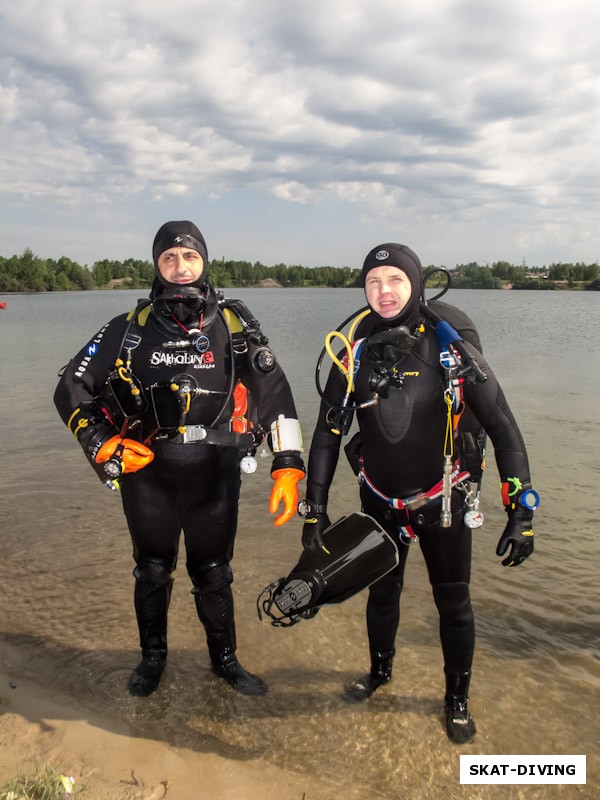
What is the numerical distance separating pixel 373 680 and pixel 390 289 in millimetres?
2249

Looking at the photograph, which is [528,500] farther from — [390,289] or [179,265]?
[179,265]

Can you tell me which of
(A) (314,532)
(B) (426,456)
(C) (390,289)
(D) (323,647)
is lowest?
(D) (323,647)

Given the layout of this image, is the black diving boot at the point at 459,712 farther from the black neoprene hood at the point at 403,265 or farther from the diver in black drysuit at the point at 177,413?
the black neoprene hood at the point at 403,265

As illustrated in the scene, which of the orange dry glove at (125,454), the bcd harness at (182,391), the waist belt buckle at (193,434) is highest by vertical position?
the bcd harness at (182,391)

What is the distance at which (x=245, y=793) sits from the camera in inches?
103

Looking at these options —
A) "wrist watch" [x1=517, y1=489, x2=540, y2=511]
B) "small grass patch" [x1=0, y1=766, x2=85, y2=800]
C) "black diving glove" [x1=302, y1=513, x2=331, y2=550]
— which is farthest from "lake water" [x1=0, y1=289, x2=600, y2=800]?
"wrist watch" [x1=517, y1=489, x2=540, y2=511]

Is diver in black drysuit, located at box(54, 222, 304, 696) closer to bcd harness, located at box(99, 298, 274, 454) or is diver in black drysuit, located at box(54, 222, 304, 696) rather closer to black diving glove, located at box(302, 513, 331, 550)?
bcd harness, located at box(99, 298, 274, 454)

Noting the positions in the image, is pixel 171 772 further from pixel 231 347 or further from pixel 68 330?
pixel 68 330

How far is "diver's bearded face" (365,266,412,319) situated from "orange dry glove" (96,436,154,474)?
53.2 inches

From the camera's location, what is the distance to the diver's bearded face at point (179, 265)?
314cm

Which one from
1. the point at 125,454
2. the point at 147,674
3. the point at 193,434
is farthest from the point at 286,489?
the point at 147,674

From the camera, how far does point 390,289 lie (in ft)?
9.12

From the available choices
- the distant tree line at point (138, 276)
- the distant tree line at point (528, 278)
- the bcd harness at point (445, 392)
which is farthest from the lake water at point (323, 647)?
the distant tree line at point (528, 278)

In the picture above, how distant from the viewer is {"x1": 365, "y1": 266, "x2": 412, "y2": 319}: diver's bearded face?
9.13ft
